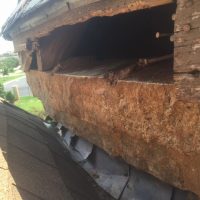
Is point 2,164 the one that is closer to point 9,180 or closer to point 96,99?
point 9,180

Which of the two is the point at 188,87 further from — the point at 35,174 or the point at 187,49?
the point at 35,174

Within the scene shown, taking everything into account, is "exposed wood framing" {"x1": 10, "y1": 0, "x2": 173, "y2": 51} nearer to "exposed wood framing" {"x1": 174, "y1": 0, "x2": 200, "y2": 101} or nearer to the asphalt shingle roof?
"exposed wood framing" {"x1": 174, "y1": 0, "x2": 200, "y2": 101}

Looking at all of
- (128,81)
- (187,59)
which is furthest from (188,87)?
(128,81)

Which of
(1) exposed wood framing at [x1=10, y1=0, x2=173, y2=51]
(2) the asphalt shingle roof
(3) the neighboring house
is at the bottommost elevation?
(2) the asphalt shingle roof

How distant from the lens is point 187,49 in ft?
5.32

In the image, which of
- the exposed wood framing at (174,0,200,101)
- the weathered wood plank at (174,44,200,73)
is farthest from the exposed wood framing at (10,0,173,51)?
the weathered wood plank at (174,44,200,73)

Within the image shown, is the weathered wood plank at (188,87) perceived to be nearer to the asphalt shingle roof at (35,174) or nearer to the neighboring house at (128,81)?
the neighboring house at (128,81)

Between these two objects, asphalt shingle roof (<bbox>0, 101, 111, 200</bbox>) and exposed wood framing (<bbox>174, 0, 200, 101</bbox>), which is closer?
exposed wood framing (<bbox>174, 0, 200, 101</bbox>)

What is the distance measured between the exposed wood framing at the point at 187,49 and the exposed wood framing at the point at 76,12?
0.49 feet

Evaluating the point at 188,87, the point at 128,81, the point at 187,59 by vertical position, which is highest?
the point at 187,59

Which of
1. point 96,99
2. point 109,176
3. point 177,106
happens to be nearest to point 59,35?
point 96,99

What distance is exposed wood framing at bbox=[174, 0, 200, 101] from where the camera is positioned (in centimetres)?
155

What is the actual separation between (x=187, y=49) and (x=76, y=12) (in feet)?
4.17

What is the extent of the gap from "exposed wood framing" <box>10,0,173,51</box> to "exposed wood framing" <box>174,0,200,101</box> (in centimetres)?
15
